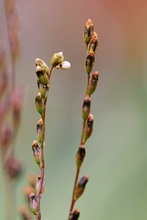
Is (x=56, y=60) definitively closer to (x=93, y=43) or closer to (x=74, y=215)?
(x=93, y=43)

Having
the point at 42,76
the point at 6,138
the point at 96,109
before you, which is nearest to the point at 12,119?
the point at 6,138

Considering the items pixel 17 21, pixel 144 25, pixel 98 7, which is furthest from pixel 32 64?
pixel 17 21

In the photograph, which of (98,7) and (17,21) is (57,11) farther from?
(17,21)

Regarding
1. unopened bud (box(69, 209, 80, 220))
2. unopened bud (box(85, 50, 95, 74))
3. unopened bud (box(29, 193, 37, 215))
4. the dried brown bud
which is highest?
unopened bud (box(85, 50, 95, 74))

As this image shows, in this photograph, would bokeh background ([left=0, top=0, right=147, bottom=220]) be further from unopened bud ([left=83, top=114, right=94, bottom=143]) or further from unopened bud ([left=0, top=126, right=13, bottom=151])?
unopened bud ([left=83, top=114, right=94, bottom=143])

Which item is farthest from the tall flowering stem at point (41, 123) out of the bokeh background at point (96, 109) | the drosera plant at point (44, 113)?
the bokeh background at point (96, 109)

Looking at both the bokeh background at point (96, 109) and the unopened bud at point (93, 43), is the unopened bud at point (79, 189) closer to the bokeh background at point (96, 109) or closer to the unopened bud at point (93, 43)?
the unopened bud at point (93, 43)

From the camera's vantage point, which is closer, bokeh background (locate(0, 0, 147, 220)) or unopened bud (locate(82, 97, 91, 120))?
unopened bud (locate(82, 97, 91, 120))

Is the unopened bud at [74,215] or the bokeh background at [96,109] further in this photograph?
the bokeh background at [96,109]

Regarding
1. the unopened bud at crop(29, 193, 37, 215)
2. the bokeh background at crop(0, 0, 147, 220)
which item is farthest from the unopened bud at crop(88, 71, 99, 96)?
the bokeh background at crop(0, 0, 147, 220)
